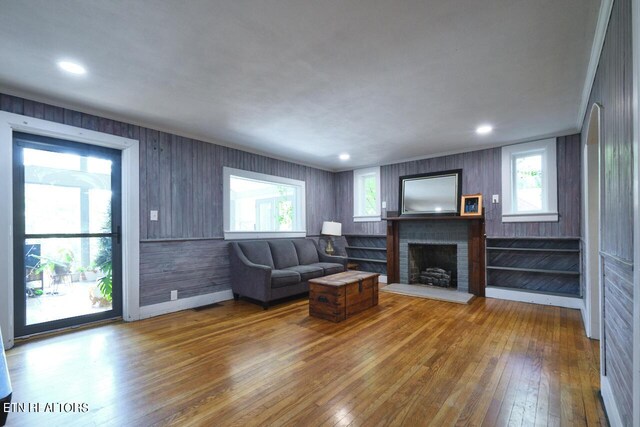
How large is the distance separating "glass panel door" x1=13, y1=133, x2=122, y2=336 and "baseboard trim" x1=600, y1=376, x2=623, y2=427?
4.51 m

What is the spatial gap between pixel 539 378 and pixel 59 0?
4.00 metres

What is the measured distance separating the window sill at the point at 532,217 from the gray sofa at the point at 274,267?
2.77 m

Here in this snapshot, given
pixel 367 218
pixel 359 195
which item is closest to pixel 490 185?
pixel 367 218

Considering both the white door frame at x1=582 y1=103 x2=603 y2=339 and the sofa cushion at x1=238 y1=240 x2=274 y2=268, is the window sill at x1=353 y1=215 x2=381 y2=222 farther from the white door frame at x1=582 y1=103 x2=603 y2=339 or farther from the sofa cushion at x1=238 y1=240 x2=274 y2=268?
the white door frame at x1=582 y1=103 x2=603 y2=339

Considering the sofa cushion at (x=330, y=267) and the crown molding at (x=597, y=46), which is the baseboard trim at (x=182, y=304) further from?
the crown molding at (x=597, y=46)

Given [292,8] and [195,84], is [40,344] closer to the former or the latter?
[195,84]

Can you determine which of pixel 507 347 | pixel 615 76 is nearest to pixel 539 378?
pixel 507 347

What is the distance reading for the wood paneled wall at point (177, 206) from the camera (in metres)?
3.68

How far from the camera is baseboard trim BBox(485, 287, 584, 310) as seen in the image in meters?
3.99

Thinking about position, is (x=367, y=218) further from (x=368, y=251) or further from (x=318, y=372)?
(x=318, y=372)

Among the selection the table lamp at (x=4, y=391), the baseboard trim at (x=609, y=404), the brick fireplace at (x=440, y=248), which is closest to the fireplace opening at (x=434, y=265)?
the brick fireplace at (x=440, y=248)

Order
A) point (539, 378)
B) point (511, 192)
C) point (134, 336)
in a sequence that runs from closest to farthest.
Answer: point (539, 378)
point (134, 336)
point (511, 192)

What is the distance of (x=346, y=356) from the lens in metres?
2.56

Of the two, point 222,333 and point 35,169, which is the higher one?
point 35,169
